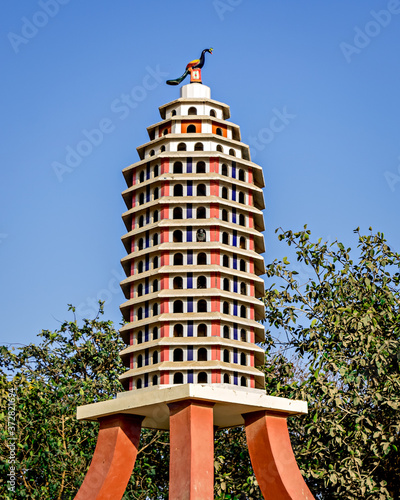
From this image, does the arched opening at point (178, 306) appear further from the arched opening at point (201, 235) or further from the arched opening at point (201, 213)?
the arched opening at point (201, 213)

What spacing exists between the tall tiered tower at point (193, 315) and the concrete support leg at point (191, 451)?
0.8 inches

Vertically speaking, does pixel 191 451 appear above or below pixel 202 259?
below

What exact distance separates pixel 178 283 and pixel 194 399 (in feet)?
8.86

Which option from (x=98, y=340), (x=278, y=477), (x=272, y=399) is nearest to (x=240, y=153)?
(x=272, y=399)

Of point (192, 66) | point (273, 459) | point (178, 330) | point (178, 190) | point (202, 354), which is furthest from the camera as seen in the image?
point (192, 66)

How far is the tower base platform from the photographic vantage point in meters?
15.6

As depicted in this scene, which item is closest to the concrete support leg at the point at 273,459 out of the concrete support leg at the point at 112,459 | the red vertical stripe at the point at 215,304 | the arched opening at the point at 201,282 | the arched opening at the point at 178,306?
the red vertical stripe at the point at 215,304

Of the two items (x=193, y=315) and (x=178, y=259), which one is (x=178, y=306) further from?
(x=178, y=259)

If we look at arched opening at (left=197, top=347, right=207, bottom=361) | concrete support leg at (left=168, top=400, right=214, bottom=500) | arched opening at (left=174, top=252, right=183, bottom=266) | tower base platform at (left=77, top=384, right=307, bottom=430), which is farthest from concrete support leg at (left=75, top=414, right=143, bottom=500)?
arched opening at (left=174, top=252, right=183, bottom=266)

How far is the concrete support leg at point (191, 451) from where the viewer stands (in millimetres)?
15133

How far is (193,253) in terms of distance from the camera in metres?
17.3

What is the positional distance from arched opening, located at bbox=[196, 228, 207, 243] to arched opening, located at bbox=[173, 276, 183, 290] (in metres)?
0.93

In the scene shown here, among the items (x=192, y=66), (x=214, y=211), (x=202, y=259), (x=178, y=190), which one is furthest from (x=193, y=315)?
(x=192, y=66)

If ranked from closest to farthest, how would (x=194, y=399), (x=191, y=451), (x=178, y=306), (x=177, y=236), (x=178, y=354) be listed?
(x=191, y=451), (x=194, y=399), (x=178, y=354), (x=178, y=306), (x=177, y=236)
